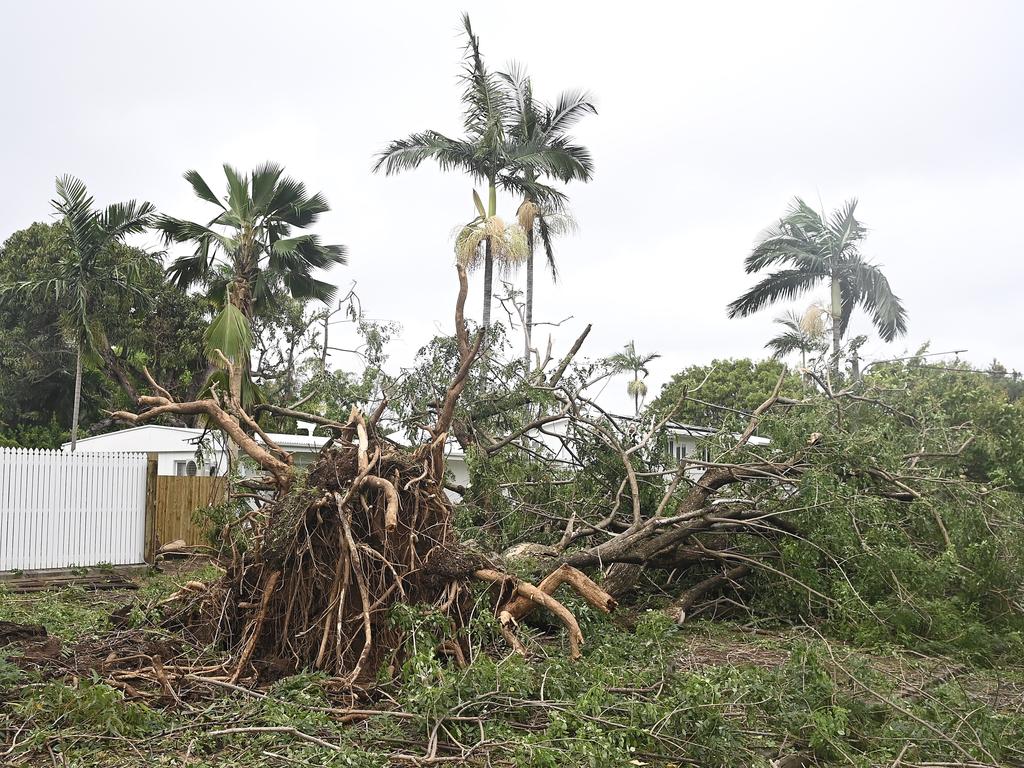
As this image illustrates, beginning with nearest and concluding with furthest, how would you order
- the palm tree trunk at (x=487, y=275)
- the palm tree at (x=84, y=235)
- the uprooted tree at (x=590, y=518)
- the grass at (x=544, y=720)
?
the grass at (x=544, y=720) → the uprooted tree at (x=590, y=518) → the palm tree at (x=84, y=235) → the palm tree trunk at (x=487, y=275)

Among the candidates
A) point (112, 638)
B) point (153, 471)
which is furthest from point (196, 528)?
point (112, 638)

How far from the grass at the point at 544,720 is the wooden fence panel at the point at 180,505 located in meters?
9.42

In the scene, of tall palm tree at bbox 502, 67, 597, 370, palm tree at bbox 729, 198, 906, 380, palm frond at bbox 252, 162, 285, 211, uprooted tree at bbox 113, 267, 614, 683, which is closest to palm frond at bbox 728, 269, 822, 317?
palm tree at bbox 729, 198, 906, 380

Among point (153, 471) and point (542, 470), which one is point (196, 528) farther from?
point (542, 470)

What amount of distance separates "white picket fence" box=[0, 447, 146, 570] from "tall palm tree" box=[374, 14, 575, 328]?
8050mm

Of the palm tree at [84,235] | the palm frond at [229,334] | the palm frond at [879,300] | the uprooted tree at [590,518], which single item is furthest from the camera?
the palm frond at [879,300]

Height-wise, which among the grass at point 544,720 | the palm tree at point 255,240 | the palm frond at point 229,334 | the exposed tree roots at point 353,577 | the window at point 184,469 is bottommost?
the grass at point 544,720

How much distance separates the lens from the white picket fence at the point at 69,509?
43.5 ft

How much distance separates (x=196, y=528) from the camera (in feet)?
48.9

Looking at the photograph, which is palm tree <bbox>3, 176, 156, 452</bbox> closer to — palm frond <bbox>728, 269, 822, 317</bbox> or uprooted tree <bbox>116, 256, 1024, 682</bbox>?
uprooted tree <bbox>116, 256, 1024, 682</bbox>

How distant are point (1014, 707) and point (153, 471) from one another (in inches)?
498

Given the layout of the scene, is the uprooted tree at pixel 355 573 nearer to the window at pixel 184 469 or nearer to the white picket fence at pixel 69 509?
the white picket fence at pixel 69 509

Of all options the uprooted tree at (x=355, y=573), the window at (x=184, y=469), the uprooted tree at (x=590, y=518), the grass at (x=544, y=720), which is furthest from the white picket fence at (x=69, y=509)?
the grass at (x=544, y=720)

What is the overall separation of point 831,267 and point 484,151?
10.6m
